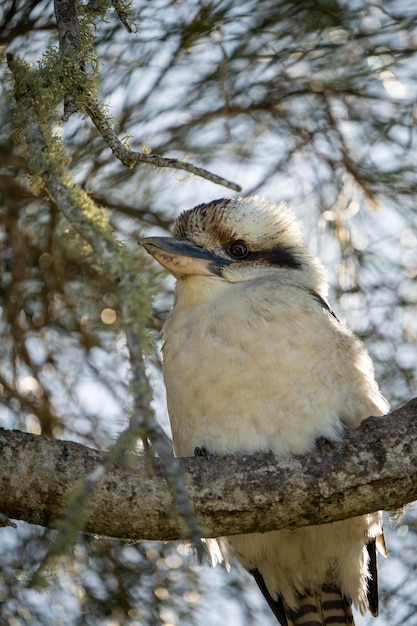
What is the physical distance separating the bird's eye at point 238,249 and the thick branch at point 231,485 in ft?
2.45

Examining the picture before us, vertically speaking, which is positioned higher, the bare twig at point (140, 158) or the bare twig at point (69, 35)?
the bare twig at point (69, 35)

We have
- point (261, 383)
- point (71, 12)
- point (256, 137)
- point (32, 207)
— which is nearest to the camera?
point (71, 12)

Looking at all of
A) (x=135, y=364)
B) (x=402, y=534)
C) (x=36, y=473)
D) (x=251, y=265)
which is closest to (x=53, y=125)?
(x=36, y=473)

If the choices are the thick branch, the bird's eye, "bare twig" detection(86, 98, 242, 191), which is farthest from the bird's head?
"bare twig" detection(86, 98, 242, 191)

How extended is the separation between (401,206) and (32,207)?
3.64ft

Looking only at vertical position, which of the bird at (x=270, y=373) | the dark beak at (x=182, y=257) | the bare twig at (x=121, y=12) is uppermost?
the bare twig at (x=121, y=12)

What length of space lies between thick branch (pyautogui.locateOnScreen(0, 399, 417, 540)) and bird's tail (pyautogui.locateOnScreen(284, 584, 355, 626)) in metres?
0.74

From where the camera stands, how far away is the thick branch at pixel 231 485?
192 cm

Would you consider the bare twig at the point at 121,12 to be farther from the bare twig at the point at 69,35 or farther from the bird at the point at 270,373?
the bird at the point at 270,373

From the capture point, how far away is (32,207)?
2912 millimetres

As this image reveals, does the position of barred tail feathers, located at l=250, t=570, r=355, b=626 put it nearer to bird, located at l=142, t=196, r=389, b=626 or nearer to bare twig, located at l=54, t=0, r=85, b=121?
bird, located at l=142, t=196, r=389, b=626

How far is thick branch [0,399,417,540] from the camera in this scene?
1.92m

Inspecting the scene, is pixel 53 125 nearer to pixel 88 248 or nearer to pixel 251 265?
pixel 88 248

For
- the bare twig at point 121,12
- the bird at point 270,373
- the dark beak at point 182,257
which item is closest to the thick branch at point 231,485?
the bird at point 270,373
